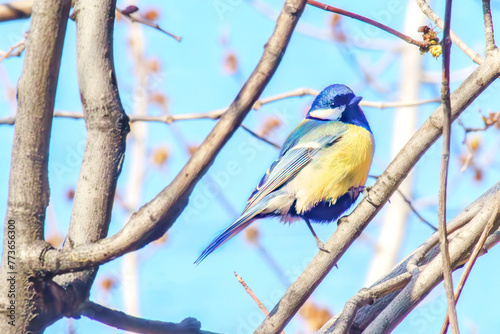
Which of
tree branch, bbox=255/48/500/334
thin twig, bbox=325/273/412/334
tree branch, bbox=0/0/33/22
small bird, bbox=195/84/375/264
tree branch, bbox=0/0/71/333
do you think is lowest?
thin twig, bbox=325/273/412/334

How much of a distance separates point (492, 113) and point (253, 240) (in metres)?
2.56

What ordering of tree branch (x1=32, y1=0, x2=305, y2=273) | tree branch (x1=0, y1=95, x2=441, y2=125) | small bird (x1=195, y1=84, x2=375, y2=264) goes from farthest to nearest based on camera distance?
small bird (x1=195, y1=84, x2=375, y2=264), tree branch (x1=0, y1=95, x2=441, y2=125), tree branch (x1=32, y1=0, x2=305, y2=273)

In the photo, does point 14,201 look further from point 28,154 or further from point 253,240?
point 253,240

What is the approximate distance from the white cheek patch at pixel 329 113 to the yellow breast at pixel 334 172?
38cm

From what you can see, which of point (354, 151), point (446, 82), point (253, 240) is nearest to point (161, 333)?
point (446, 82)

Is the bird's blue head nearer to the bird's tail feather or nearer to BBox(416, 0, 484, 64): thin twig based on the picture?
the bird's tail feather

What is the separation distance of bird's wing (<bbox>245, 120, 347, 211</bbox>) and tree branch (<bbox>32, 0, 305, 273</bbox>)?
1598 millimetres

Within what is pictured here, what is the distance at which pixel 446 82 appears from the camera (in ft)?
4.50

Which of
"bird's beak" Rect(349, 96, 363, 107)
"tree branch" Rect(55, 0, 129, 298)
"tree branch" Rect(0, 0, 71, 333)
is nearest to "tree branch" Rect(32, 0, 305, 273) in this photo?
"tree branch" Rect(0, 0, 71, 333)

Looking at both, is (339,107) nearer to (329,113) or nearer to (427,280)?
(329,113)

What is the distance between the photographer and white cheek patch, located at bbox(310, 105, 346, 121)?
377 cm

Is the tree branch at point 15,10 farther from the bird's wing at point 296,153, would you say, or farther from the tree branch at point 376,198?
the tree branch at point 376,198

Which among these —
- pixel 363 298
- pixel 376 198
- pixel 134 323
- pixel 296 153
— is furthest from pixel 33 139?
pixel 296 153

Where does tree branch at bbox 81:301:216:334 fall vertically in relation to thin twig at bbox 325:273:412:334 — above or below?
above
